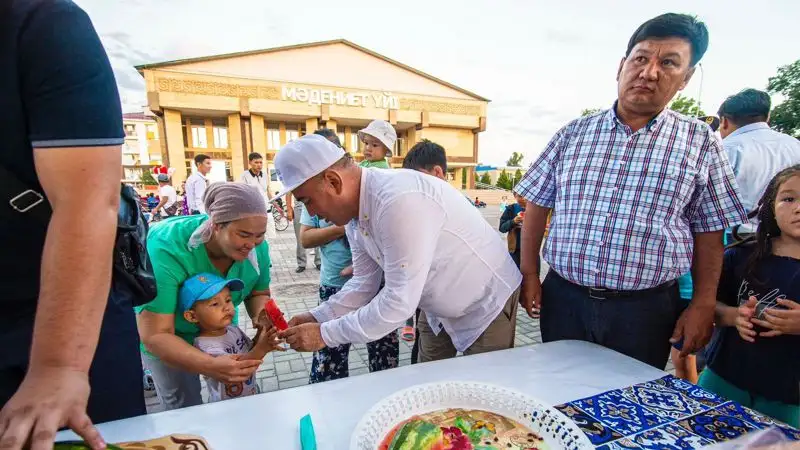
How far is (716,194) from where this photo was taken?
5.55 feet

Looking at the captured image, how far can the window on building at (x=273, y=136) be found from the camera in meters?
27.2

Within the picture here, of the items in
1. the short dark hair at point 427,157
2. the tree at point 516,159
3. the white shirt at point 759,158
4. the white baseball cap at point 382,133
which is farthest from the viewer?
the tree at point 516,159

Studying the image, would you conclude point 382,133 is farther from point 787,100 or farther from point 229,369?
point 787,100

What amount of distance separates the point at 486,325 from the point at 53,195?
63.9 inches

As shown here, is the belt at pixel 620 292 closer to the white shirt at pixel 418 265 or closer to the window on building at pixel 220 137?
the white shirt at pixel 418 265

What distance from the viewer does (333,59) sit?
28.4 meters

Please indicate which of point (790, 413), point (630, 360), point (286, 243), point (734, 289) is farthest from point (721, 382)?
point (286, 243)

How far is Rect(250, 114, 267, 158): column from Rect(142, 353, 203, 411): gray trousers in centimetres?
2564

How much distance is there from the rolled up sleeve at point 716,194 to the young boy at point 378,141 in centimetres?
231

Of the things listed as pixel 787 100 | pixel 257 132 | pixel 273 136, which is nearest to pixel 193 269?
pixel 787 100

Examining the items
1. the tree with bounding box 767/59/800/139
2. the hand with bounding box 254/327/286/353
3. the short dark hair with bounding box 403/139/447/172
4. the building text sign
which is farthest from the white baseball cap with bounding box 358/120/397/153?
the building text sign

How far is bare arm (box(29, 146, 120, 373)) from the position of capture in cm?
70

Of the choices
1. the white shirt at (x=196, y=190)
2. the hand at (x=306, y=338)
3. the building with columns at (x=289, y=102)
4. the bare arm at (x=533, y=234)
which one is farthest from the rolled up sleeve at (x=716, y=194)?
the building with columns at (x=289, y=102)

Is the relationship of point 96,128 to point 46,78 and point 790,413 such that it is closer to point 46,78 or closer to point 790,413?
point 46,78
